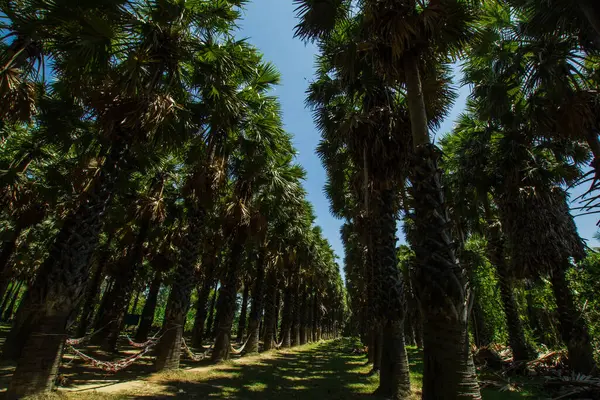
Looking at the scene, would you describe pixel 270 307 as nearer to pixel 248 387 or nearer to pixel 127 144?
pixel 248 387

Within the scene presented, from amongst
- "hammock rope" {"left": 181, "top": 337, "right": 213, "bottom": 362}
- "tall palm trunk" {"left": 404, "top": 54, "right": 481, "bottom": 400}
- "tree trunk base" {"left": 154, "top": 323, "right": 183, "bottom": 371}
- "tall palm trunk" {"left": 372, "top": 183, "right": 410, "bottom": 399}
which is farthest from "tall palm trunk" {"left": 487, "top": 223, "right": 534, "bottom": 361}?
"hammock rope" {"left": 181, "top": 337, "right": 213, "bottom": 362}

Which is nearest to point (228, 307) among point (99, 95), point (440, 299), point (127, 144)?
point (127, 144)

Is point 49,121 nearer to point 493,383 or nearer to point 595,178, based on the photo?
point 595,178

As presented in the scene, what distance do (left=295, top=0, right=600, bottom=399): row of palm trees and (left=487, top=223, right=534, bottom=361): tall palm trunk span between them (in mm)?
62

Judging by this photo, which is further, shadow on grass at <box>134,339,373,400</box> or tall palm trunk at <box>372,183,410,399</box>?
shadow on grass at <box>134,339,373,400</box>

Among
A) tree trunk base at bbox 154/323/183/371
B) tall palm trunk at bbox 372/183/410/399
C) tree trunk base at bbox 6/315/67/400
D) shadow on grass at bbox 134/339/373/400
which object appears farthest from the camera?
tree trunk base at bbox 154/323/183/371

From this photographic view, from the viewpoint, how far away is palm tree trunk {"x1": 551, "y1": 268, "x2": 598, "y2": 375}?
851 centimetres

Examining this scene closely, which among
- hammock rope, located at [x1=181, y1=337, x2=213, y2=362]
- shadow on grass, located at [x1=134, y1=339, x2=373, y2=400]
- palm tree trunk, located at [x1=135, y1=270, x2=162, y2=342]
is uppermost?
palm tree trunk, located at [x1=135, y1=270, x2=162, y2=342]

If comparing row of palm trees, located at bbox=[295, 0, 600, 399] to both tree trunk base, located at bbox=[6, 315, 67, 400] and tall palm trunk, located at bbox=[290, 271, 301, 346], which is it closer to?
tree trunk base, located at bbox=[6, 315, 67, 400]

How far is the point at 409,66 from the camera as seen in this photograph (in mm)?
5574

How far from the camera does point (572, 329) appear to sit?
28.9 ft

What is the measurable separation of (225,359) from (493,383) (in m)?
10.3

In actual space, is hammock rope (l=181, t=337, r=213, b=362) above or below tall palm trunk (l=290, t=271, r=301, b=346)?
below

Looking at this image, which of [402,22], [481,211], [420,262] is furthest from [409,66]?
[481,211]
